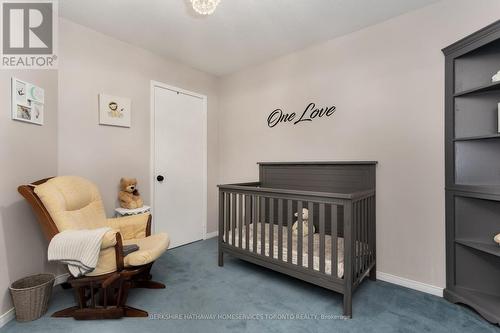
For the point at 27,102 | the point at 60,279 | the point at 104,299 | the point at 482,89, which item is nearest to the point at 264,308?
the point at 104,299

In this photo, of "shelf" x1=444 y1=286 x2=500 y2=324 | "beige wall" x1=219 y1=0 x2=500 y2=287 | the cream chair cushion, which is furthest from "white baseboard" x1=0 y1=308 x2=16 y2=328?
"shelf" x1=444 y1=286 x2=500 y2=324

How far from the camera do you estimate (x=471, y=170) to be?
72.3 inches

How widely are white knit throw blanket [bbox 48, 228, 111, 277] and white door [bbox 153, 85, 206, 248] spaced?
139cm

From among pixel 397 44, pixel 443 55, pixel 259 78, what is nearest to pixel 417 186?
pixel 443 55

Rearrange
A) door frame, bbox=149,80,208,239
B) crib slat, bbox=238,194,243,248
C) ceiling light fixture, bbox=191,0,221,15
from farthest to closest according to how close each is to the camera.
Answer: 1. door frame, bbox=149,80,208,239
2. crib slat, bbox=238,194,243,248
3. ceiling light fixture, bbox=191,0,221,15

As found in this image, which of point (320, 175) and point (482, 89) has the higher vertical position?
point (482, 89)

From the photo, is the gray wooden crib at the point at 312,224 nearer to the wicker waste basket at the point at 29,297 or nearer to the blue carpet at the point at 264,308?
the blue carpet at the point at 264,308

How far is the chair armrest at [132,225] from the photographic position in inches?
84.4

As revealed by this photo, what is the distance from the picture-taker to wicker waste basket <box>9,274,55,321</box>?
1607mm

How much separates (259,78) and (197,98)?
3.02 feet

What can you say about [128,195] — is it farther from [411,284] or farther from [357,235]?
[411,284]

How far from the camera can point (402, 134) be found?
2.12 meters

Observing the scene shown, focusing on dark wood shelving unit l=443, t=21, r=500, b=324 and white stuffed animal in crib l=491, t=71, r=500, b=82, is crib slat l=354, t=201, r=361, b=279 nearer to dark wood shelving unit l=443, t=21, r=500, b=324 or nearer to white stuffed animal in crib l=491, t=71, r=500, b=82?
dark wood shelving unit l=443, t=21, r=500, b=324

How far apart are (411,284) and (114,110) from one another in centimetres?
332
